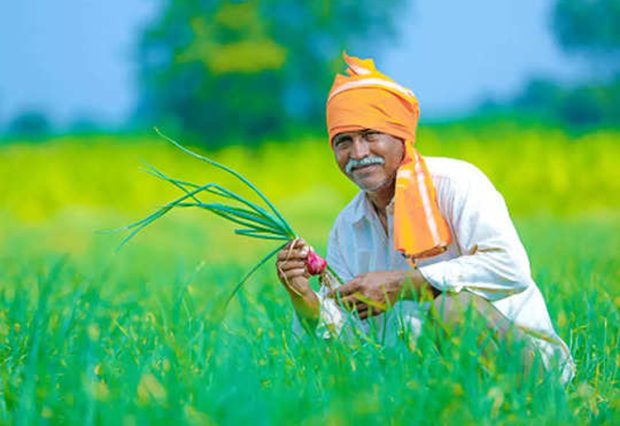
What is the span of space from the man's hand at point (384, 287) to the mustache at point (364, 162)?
38 centimetres

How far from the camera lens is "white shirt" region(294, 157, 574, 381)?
310cm

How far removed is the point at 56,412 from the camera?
240 cm

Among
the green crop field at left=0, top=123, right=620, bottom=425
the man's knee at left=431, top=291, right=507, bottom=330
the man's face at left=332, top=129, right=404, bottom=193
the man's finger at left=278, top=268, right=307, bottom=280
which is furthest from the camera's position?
the man's face at left=332, top=129, right=404, bottom=193

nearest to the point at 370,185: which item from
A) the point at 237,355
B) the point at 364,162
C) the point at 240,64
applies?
the point at 364,162

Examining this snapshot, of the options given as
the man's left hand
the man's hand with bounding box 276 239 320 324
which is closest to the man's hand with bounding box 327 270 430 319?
the man's left hand

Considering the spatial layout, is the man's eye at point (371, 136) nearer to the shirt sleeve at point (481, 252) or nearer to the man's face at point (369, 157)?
the man's face at point (369, 157)

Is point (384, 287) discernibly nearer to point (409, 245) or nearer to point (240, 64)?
point (409, 245)

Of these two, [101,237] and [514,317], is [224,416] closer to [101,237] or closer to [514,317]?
[514,317]

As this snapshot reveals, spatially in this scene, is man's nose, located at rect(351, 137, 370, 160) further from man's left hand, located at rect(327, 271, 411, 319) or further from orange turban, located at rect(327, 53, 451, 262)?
man's left hand, located at rect(327, 271, 411, 319)

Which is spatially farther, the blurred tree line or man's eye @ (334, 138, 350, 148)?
the blurred tree line

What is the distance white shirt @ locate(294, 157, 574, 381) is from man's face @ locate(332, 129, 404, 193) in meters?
0.13

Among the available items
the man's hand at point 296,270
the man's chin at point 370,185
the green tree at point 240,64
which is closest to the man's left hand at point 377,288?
the man's hand at point 296,270

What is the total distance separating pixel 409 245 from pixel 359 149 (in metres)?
0.36

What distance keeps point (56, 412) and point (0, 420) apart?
0.23 metres
